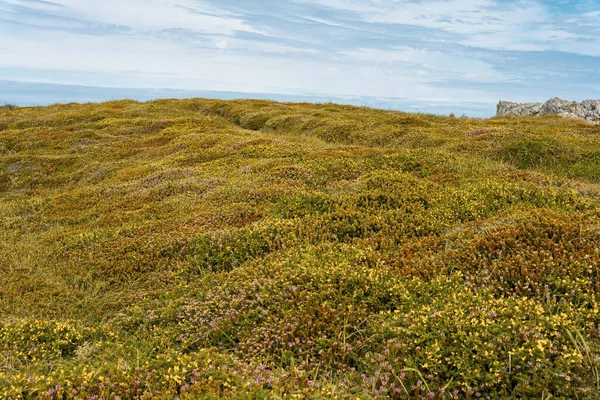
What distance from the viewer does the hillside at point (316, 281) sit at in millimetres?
5754

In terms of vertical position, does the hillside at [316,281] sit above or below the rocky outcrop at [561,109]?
below

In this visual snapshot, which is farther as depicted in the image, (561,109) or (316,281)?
→ (561,109)

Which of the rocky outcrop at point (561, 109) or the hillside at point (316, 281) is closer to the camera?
the hillside at point (316, 281)

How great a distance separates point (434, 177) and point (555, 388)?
9.59 meters

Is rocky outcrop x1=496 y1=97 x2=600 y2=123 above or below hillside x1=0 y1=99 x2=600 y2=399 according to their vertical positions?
above

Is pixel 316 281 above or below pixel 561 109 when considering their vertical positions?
below

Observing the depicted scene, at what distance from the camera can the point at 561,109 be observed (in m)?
51.8

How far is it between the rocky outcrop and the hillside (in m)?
37.4

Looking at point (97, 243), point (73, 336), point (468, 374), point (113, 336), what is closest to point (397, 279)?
point (468, 374)

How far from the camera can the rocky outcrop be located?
170ft

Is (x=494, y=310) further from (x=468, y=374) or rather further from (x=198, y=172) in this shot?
(x=198, y=172)

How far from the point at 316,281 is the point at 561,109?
2144 inches

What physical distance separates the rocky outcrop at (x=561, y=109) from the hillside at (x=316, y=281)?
123 ft

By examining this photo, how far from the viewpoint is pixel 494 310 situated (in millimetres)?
6496
